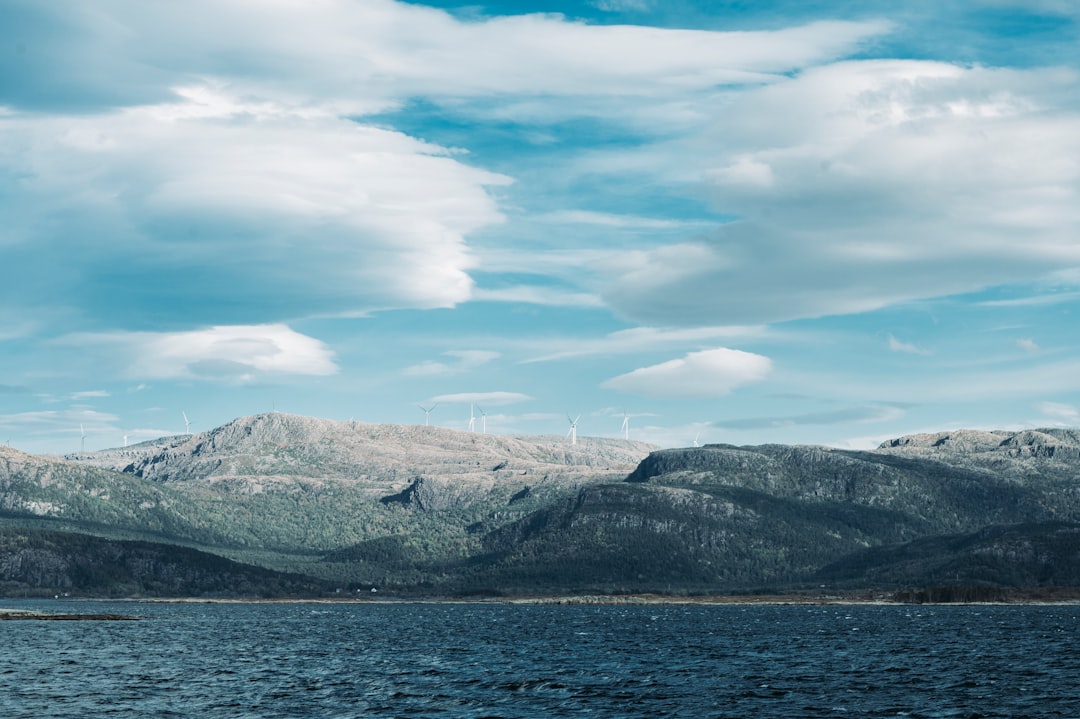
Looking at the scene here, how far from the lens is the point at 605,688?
168500 millimetres

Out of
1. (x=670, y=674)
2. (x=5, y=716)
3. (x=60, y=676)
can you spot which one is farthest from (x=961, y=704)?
(x=60, y=676)

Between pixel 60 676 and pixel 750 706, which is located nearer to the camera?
pixel 750 706

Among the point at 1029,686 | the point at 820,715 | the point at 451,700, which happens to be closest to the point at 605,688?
the point at 451,700

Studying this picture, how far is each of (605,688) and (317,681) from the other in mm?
41480

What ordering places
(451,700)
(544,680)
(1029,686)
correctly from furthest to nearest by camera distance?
(544,680) → (1029,686) → (451,700)

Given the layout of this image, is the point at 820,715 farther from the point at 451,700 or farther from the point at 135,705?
the point at 135,705

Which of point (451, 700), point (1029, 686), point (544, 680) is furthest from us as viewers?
point (544, 680)

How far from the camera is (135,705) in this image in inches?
5595

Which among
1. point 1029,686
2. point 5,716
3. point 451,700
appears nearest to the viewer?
point 5,716

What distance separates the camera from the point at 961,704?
145500mm

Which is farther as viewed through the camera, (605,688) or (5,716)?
(605,688)

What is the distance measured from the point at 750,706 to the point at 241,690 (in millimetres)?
65663

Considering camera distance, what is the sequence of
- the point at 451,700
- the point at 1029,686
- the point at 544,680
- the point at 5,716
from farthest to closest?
the point at 544,680
the point at 1029,686
the point at 451,700
the point at 5,716

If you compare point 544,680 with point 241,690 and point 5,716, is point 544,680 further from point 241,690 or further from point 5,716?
point 5,716
